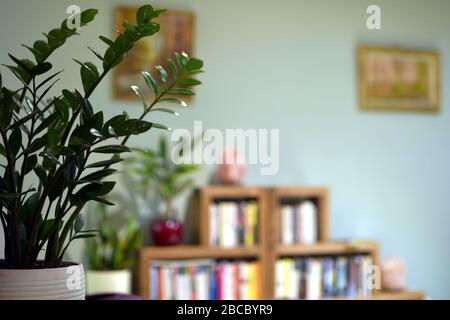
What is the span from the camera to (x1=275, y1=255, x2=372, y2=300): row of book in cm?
369

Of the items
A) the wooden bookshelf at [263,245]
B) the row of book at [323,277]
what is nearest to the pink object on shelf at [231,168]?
the wooden bookshelf at [263,245]

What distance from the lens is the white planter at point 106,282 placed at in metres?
3.32

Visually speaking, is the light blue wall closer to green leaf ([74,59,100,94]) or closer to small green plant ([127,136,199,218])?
small green plant ([127,136,199,218])

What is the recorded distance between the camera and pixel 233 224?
3.62 m

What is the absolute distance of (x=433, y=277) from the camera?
13.9ft

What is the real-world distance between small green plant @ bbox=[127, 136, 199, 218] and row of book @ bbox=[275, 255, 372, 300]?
70 centimetres

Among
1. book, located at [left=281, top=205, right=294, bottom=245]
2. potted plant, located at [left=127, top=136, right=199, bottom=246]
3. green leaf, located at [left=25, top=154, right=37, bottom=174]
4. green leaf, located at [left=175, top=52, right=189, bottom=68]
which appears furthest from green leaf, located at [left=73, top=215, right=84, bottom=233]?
book, located at [left=281, top=205, right=294, bottom=245]

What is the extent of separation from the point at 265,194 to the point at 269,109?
548 millimetres

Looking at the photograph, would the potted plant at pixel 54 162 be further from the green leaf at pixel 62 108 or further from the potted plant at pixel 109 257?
the potted plant at pixel 109 257

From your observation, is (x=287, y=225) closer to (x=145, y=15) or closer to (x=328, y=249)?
(x=328, y=249)

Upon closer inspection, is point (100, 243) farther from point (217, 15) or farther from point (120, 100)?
point (217, 15)

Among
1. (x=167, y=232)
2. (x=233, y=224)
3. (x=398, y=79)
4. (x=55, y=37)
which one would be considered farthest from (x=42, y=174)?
(x=398, y=79)

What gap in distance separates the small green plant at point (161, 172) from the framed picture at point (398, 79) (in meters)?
1.26
